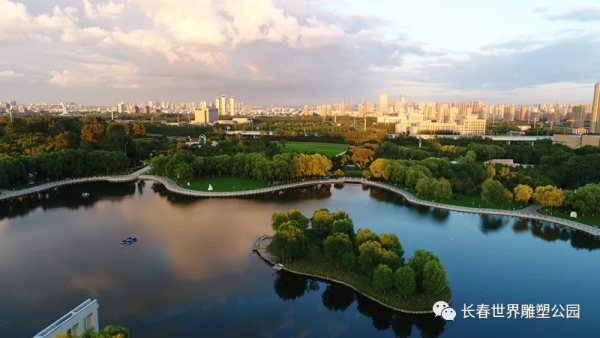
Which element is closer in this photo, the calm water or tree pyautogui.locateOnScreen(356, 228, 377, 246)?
the calm water

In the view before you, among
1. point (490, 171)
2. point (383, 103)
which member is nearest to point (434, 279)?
point (490, 171)

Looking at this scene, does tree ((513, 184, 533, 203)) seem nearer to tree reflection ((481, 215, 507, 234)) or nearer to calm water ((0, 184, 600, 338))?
tree reflection ((481, 215, 507, 234))

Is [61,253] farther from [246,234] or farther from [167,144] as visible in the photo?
[167,144]

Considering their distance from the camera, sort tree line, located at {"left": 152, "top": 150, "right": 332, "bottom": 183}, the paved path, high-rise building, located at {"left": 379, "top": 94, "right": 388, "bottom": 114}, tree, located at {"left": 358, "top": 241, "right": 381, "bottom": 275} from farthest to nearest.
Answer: high-rise building, located at {"left": 379, "top": 94, "right": 388, "bottom": 114} → tree line, located at {"left": 152, "top": 150, "right": 332, "bottom": 183} → the paved path → tree, located at {"left": 358, "top": 241, "right": 381, "bottom": 275}

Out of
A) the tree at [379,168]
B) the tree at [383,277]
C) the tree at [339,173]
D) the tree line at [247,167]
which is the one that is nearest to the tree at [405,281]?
the tree at [383,277]

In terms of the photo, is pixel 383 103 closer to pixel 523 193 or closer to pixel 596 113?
pixel 596 113

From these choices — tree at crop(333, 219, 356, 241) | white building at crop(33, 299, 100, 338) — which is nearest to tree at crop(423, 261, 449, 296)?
tree at crop(333, 219, 356, 241)
